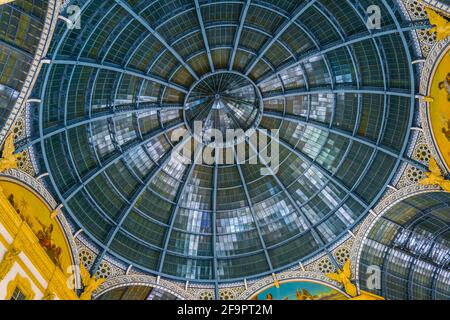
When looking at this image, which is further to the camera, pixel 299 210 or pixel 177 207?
pixel 177 207

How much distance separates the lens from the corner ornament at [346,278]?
3862 cm

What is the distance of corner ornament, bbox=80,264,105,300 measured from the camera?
36.4 metres

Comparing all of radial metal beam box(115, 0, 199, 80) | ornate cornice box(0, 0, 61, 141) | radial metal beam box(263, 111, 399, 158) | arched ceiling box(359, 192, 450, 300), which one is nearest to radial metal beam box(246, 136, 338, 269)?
arched ceiling box(359, 192, 450, 300)

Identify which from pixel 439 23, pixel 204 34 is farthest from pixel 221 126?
pixel 439 23

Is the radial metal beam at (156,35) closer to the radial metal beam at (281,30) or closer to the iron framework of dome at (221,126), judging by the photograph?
the iron framework of dome at (221,126)

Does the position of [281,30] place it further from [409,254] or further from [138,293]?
[138,293]

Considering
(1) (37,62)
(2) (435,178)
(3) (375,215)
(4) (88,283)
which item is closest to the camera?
(1) (37,62)

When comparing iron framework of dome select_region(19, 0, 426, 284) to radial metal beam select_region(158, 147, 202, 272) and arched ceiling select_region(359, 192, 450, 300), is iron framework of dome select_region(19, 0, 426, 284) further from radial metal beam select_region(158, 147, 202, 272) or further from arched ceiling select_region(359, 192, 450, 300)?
arched ceiling select_region(359, 192, 450, 300)

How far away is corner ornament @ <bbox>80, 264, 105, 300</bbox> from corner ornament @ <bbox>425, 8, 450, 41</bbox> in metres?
27.9

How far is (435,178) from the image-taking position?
109ft

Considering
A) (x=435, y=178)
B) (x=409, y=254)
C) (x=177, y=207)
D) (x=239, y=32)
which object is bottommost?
(x=409, y=254)

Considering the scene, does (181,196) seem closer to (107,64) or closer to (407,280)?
(107,64)

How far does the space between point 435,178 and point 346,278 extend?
34.7 ft

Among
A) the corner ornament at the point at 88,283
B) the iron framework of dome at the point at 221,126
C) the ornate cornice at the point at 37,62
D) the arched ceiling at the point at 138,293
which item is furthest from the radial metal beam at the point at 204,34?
the arched ceiling at the point at 138,293
